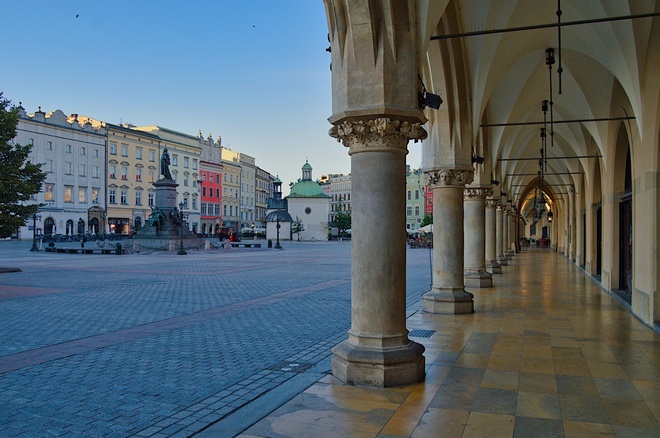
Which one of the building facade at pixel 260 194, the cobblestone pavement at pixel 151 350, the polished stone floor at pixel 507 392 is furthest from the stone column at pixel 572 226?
the building facade at pixel 260 194

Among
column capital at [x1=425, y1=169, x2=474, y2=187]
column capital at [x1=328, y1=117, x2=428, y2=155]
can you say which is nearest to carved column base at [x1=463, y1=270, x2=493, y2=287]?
column capital at [x1=425, y1=169, x2=474, y2=187]

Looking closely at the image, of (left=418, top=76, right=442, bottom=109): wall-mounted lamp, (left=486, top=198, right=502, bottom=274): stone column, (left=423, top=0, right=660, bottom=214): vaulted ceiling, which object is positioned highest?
(left=423, top=0, right=660, bottom=214): vaulted ceiling

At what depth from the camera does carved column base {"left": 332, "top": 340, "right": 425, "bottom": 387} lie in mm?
5875

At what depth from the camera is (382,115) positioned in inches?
237

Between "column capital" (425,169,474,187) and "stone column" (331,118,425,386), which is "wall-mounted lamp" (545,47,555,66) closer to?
"column capital" (425,169,474,187)

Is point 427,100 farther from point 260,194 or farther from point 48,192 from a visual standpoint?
point 260,194

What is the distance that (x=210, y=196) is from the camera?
3366 inches

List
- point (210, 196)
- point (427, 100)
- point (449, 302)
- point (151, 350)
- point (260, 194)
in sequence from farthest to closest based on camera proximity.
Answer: point (260, 194)
point (210, 196)
point (449, 302)
point (151, 350)
point (427, 100)

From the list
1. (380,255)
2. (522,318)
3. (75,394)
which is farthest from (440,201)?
(75,394)

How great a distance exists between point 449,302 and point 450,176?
2.51 m

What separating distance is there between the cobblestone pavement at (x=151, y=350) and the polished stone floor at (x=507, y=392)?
3.29 ft

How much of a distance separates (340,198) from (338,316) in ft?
338

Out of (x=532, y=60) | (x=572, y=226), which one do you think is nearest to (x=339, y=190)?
(x=572, y=226)

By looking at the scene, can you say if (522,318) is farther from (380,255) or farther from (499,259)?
(499,259)
